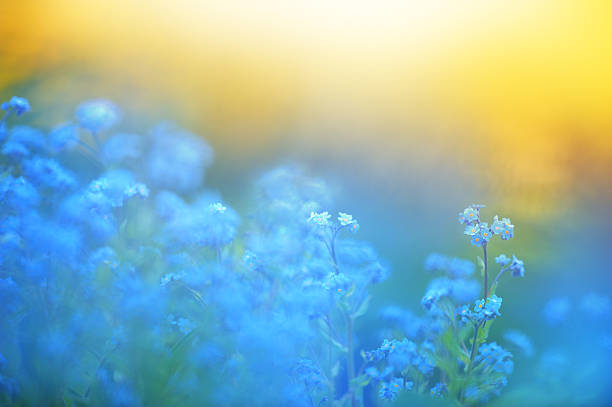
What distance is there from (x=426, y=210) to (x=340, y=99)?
40cm

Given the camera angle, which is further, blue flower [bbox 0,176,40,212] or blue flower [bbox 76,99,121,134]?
blue flower [bbox 76,99,121,134]

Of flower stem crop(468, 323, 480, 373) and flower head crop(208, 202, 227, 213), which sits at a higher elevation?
flower head crop(208, 202, 227, 213)

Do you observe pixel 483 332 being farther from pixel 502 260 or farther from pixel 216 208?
pixel 216 208

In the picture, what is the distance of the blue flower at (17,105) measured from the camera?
4.63 feet

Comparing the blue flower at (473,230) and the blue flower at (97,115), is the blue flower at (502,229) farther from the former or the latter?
the blue flower at (97,115)

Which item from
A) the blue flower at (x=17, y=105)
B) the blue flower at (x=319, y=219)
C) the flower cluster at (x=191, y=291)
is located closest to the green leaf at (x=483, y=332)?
the flower cluster at (x=191, y=291)

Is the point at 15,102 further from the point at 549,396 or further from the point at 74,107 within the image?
the point at 549,396

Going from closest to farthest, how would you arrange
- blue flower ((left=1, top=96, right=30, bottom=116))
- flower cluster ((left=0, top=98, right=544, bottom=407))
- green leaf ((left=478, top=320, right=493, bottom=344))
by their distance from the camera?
flower cluster ((left=0, top=98, right=544, bottom=407))
green leaf ((left=478, top=320, right=493, bottom=344))
blue flower ((left=1, top=96, right=30, bottom=116))

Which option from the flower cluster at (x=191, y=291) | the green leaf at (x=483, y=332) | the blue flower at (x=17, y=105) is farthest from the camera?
the blue flower at (x=17, y=105)

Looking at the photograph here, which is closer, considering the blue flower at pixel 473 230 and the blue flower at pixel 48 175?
the blue flower at pixel 473 230

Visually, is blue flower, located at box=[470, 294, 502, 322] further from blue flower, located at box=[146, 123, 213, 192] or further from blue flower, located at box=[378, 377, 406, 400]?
blue flower, located at box=[146, 123, 213, 192]

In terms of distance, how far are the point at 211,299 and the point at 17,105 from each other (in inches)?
29.5

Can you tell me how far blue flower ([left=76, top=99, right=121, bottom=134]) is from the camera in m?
1.45

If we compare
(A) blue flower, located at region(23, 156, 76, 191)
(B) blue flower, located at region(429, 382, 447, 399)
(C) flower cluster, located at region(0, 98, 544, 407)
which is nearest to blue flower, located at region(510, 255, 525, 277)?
(C) flower cluster, located at region(0, 98, 544, 407)
